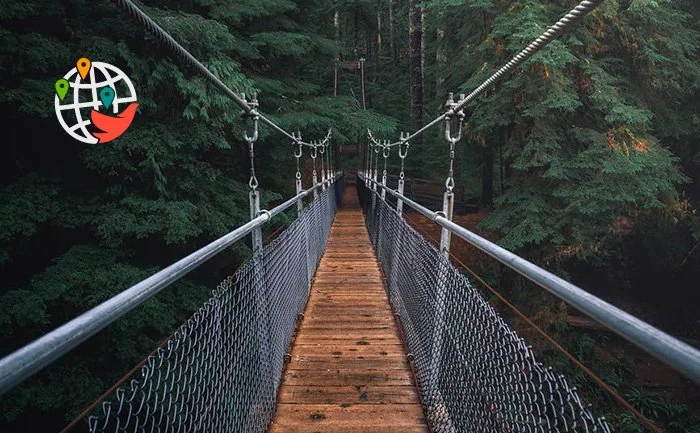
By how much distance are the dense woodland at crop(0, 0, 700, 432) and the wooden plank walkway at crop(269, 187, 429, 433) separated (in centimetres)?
147

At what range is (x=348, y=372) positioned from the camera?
2.57 metres

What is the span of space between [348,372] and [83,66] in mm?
4731

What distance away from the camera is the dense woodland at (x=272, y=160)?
16.3 feet

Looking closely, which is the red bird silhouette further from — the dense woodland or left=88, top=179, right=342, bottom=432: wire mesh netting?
left=88, top=179, right=342, bottom=432: wire mesh netting

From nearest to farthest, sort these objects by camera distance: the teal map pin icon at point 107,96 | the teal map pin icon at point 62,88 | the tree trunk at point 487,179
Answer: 1. the teal map pin icon at point 62,88
2. the teal map pin icon at point 107,96
3. the tree trunk at point 487,179

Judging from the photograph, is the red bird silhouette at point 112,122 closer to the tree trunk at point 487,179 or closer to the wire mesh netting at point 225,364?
the wire mesh netting at point 225,364

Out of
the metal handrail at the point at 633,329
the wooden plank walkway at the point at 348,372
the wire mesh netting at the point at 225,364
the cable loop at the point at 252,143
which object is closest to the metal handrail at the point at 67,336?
the wire mesh netting at the point at 225,364

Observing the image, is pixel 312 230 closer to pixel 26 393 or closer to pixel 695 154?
pixel 26 393

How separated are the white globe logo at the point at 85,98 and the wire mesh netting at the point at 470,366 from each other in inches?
163

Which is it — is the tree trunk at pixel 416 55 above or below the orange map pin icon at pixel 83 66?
above

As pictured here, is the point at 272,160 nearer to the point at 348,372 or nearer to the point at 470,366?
the point at 348,372

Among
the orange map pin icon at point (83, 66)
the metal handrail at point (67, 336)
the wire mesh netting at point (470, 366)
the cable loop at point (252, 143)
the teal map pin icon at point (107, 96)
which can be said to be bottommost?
the wire mesh netting at point (470, 366)

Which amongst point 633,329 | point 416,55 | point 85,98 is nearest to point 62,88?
point 85,98

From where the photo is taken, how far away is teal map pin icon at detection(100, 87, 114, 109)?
5.09m
